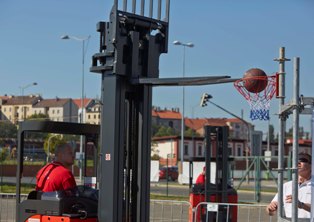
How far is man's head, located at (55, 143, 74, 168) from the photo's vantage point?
6.69 m

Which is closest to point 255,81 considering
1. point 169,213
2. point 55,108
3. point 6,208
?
point 169,213

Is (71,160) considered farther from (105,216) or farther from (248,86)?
(248,86)

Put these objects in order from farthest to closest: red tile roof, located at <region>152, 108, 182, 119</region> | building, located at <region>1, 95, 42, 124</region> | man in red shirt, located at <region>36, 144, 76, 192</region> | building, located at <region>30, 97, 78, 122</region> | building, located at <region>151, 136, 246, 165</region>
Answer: red tile roof, located at <region>152, 108, 182, 119</region> < building, located at <region>30, 97, 78, 122</region> < building, located at <region>151, 136, 246, 165</region> < building, located at <region>1, 95, 42, 124</region> < man in red shirt, located at <region>36, 144, 76, 192</region>

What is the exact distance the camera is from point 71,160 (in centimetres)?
674

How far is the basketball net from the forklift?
57 centimetres

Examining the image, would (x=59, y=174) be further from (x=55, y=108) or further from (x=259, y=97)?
(x=55, y=108)

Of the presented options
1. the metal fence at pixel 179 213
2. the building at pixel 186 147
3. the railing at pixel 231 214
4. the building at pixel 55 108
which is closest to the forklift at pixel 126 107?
the railing at pixel 231 214

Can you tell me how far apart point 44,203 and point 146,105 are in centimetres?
144

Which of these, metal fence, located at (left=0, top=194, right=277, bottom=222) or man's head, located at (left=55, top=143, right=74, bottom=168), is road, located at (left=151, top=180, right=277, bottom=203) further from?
man's head, located at (left=55, top=143, right=74, bottom=168)

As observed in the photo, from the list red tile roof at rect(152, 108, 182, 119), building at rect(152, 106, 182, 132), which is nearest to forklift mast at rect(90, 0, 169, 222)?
building at rect(152, 106, 182, 132)

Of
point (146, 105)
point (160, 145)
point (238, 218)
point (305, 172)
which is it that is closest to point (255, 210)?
point (238, 218)

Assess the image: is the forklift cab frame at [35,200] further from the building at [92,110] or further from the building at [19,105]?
the building at [19,105]

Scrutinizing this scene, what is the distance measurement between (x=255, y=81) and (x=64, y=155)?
2217 mm

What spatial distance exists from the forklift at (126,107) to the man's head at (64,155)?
48 cm
